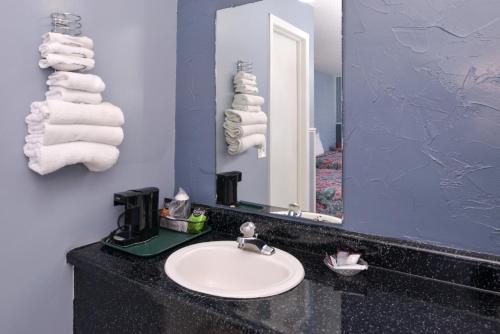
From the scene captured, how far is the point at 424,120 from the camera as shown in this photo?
3.29 ft

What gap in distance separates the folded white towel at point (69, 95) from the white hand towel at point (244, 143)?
58 centimetres

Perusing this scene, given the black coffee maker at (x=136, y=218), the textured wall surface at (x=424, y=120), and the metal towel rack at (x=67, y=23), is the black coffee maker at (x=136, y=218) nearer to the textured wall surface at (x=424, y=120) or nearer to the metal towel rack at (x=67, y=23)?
the metal towel rack at (x=67, y=23)

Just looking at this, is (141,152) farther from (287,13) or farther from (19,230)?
(287,13)

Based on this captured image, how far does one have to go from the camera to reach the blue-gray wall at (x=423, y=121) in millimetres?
924

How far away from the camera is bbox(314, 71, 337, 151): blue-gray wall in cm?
117

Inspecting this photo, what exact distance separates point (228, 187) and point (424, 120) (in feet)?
2.67

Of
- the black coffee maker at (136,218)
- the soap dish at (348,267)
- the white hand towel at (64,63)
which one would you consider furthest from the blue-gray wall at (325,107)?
the white hand towel at (64,63)

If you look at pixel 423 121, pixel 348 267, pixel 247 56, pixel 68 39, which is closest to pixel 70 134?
pixel 68 39

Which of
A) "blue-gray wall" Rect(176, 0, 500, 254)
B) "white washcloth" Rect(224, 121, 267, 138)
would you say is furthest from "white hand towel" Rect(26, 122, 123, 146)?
"blue-gray wall" Rect(176, 0, 500, 254)

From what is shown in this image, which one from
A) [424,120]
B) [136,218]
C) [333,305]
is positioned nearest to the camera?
[333,305]

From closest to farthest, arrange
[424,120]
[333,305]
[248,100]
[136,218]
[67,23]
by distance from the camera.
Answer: [333,305] → [424,120] → [67,23] → [136,218] → [248,100]

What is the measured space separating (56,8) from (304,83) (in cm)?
91

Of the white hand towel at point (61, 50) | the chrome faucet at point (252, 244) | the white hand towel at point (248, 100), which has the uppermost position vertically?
the white hand towel at point (61, 50)

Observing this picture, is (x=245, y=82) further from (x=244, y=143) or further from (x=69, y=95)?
(x=69, y=95)
